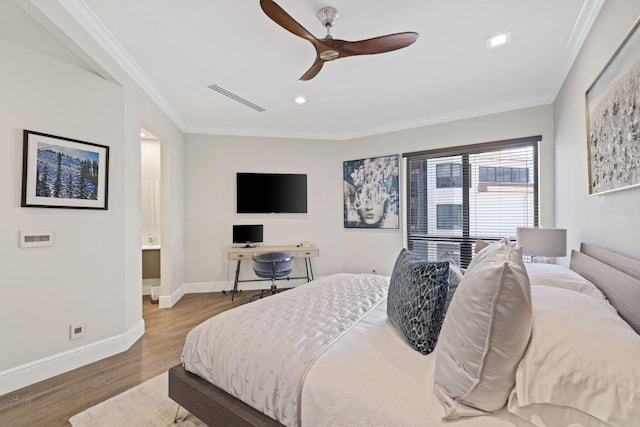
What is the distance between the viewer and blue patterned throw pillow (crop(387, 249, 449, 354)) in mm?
1269

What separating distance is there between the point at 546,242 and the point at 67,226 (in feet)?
12.9

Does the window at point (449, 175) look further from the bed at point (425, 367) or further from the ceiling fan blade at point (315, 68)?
the ceiling fan blade at point (315, 68)

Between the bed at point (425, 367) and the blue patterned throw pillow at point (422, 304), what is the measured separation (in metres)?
0.02

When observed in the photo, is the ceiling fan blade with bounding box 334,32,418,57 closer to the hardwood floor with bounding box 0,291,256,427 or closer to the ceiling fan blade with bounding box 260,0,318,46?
the ceiling fan blade with bounding box 260,0,318,46

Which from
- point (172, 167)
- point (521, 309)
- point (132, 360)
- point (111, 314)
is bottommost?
point (132, 360)

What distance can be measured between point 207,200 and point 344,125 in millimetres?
2502

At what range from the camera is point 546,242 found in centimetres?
232

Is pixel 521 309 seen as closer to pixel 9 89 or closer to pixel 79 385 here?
pixel 79 385

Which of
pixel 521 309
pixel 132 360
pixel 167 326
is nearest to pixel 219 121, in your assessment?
pixel 167 326

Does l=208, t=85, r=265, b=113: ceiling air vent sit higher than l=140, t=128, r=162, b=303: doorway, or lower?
higher

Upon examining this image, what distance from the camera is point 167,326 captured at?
3.17 metres

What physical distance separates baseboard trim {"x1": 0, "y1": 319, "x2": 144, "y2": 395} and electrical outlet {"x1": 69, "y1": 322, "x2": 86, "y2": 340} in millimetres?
101

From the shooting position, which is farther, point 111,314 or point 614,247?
point 111,314

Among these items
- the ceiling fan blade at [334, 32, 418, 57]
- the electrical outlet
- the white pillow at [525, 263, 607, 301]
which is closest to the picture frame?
the electrical outlet
